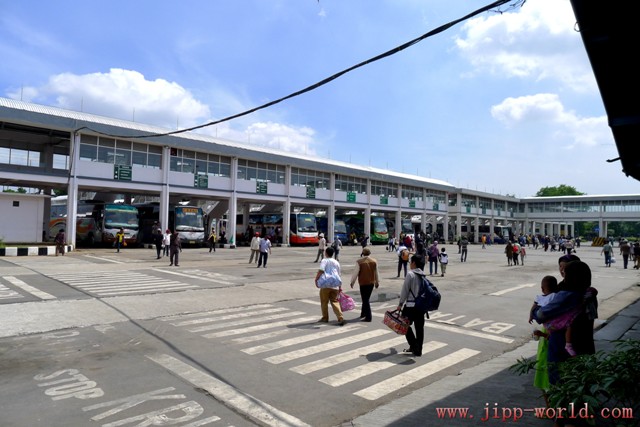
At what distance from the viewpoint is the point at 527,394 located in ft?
16.9

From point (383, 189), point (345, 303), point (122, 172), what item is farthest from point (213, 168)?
point (345, 303)

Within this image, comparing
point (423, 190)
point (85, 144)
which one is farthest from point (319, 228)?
point (85, 144)

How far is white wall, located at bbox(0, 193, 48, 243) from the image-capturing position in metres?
27.2

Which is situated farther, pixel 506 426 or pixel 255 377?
pixel 255 377

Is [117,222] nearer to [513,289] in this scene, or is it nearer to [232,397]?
[513,289]

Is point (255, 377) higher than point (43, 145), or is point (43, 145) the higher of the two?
point (43, 145)

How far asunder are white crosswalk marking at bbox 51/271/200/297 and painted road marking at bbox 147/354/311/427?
22.2 ft

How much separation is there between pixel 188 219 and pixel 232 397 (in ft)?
102

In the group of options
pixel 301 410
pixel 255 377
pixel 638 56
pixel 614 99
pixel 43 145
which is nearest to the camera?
pixel 638 56

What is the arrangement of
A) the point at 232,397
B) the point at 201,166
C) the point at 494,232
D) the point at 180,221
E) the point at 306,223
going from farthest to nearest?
the point at 494,232 < the point at 306,223 < the point at 201,166 < the point at 180,221 < the point at 232,397

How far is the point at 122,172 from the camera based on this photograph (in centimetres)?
3194

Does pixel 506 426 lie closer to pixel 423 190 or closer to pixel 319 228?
pixel 319 228

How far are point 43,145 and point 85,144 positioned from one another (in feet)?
27.3

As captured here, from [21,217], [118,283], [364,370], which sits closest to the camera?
[364,370]
